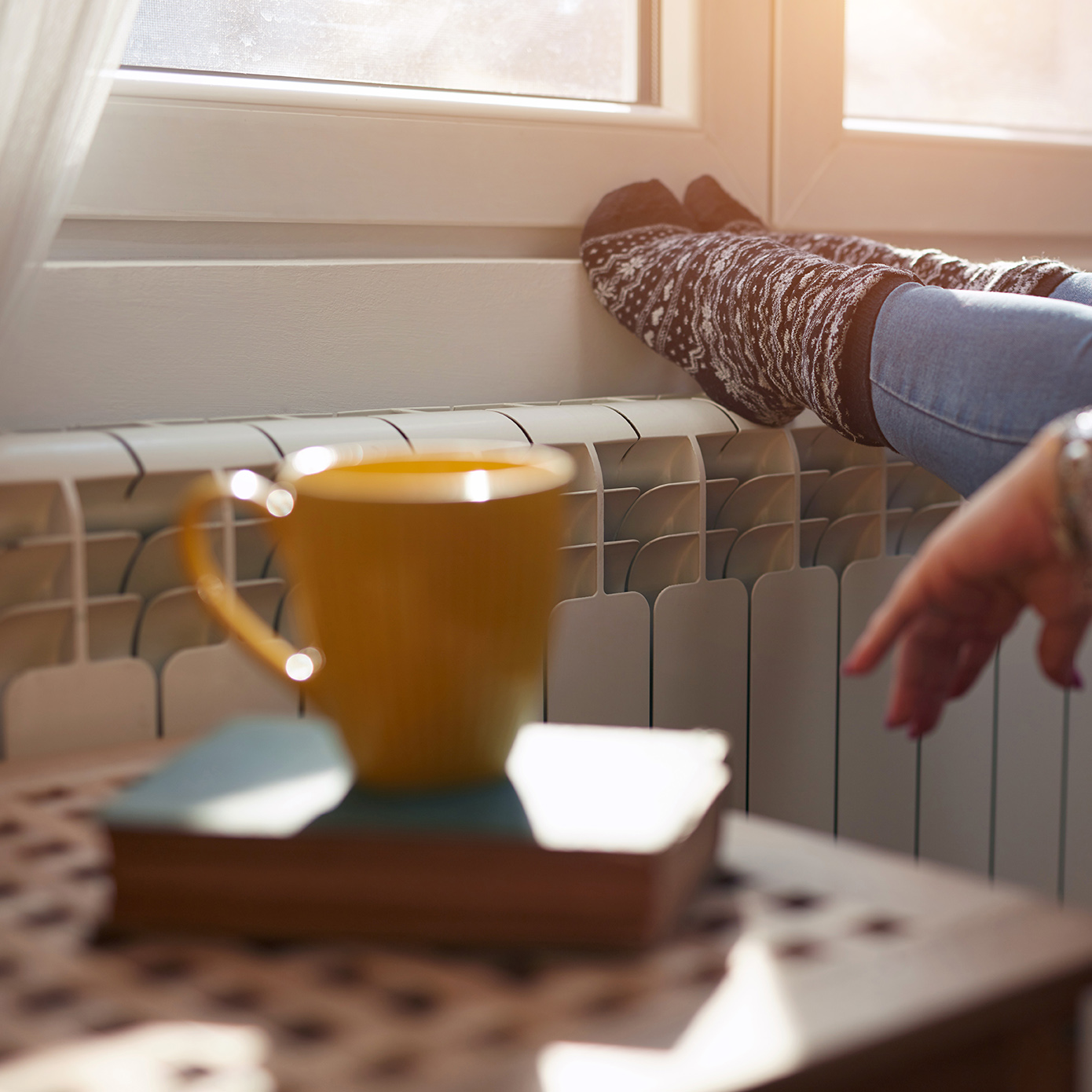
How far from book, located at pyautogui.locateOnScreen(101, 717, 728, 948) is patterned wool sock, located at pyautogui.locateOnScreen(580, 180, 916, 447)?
476mm

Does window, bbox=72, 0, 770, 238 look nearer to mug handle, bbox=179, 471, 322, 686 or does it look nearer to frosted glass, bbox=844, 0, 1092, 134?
frosted glass, bbox=844, 0, 1092, 134

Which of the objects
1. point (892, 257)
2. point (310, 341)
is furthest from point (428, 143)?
point (892, 257)

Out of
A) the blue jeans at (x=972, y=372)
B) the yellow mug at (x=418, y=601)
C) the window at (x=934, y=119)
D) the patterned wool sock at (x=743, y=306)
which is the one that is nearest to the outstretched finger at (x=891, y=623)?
the yellow mug at (x=418, y=601)

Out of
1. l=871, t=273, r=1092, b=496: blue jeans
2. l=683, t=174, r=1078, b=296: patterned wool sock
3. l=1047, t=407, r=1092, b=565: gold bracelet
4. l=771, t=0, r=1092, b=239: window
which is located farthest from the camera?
l=771, t=0, r=1092, b=239: window

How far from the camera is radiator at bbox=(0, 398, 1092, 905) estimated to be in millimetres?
651

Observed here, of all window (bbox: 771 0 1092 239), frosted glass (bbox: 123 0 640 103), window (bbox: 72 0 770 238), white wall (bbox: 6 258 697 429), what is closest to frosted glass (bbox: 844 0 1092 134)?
window (bbox: 771 0 1092 239)

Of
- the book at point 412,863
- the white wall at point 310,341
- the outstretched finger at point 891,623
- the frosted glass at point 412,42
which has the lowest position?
the book at point 412,863

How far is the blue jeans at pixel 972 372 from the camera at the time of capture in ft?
2.06

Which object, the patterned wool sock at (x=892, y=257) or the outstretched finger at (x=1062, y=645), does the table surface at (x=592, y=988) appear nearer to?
the outstretched finger at (x=1062, y=645)

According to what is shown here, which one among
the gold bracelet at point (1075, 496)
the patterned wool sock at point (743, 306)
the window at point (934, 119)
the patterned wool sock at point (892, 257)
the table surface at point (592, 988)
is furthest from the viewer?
the window at point (934, 119)

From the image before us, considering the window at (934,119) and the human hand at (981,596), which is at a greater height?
the window at (934,119)

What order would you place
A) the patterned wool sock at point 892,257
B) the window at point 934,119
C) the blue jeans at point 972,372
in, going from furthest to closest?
the window at point 934,119
the patterned wool sock at point 892,257
the blue jeans at point 972,372

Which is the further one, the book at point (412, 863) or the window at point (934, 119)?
the window at point (934, 119)

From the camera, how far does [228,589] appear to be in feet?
1.42
